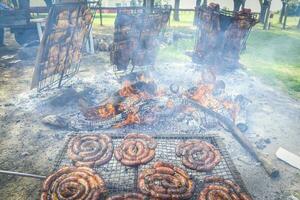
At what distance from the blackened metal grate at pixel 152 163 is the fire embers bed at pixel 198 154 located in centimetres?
18

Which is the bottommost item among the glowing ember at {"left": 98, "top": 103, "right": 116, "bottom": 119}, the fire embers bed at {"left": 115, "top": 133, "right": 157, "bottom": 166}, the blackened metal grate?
the blackened metal grate

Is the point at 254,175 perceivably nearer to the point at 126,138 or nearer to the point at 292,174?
the point at 292,174

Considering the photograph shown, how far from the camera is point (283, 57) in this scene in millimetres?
17094

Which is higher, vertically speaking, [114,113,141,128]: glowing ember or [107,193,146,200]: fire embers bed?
[114,113,141,128]: glowing ember

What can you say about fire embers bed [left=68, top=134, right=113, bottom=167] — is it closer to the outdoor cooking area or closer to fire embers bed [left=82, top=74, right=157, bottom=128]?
the outdoor cooking area

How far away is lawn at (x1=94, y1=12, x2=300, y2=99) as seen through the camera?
1282 cm

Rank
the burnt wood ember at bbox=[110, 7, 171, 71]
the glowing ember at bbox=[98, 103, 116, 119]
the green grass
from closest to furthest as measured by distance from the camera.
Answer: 1. the glowing ember at bbox=[98, 103, 116, 119]
2. the burnt wood ember at bbox=[110, 7, 171, 71]
3. the green grass

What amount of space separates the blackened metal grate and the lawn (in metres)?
6.63

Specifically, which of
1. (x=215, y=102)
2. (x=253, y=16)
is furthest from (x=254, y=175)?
(x=253, y=16)

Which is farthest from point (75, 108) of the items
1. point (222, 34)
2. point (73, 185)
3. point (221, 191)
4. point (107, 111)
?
point (222, 34)

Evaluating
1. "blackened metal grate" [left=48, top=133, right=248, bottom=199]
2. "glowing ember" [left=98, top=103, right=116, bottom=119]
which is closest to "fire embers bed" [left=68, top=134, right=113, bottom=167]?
"blackened metal grate" [left=48, top=133, right=248, bottom=199]

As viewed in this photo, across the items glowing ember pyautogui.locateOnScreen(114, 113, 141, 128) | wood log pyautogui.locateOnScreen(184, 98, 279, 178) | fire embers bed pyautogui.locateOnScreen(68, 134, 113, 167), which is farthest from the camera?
glowing ember pyautogui.locateOnScreen(114, 113, 141, 128)

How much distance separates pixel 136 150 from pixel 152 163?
530 mm

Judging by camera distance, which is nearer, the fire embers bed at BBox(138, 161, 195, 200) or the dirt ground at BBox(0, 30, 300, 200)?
the fire embers bed at BBox(138, 161, 195, 200)
